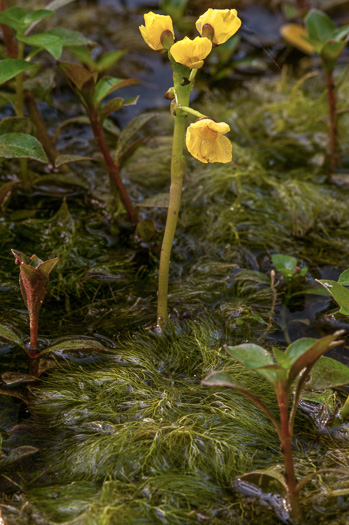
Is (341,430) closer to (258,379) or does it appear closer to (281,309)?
(258,379)

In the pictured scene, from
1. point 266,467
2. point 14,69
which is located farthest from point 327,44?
point 266,467

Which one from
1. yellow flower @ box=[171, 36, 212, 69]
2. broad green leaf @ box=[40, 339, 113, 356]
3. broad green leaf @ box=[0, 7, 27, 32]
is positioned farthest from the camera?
broad green leaf @ box=[0, 7, 27, 32]

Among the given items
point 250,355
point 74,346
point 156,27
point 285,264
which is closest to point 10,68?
point 156,27

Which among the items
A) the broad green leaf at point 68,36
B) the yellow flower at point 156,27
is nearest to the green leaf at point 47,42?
the broad green leaf at point 68,36

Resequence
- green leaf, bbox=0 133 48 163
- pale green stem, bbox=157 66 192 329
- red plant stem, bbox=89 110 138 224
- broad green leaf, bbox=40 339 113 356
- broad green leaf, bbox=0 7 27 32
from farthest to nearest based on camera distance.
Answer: red plant stem, bbox=89 110 138 224, broad green leaf, bbox=0 7 27 32, green leaf, bbox=0 133 48 163, broad green leaf, bbox=40 339 113 356, pale green stem, bbox=157 66 192 329

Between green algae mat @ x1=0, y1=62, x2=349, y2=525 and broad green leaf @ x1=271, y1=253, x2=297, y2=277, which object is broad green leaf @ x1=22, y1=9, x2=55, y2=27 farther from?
broad green leaf @ x1=271, y1=253, x2=297, y2=277

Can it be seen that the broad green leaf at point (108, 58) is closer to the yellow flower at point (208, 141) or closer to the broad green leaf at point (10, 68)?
the broad green leaf at point (10, 68)

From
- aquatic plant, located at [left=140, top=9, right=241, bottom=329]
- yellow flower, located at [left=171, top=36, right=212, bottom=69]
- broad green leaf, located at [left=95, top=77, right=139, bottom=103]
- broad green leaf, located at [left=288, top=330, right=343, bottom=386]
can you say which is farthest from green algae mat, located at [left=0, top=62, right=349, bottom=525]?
yellow flower, located at [left=171, top=36, right=212, bottom=69]

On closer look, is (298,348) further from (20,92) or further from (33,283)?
(20,92)
